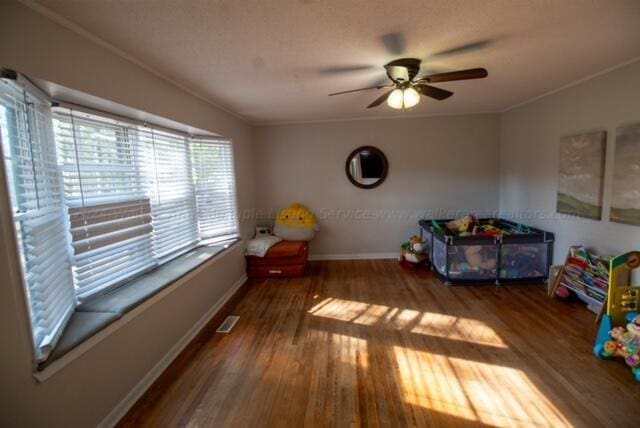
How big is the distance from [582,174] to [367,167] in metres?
2.58

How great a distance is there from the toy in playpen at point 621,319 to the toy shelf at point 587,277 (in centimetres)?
32

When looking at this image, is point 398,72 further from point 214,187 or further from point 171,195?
point 214,187

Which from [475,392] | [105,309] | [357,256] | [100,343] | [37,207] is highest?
[37,207]

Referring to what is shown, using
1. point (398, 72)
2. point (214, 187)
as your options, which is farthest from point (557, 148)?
point (214, 187)

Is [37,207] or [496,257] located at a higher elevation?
[37,207]

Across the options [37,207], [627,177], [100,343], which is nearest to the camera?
[37,207]

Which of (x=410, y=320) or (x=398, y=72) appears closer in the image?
(x=398, y=72)

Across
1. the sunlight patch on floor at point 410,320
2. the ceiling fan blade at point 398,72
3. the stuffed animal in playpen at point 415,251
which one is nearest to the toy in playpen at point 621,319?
the sunlight patch on floor at point 410,320

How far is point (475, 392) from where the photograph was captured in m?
1.88

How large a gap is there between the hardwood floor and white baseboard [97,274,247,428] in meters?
0.05

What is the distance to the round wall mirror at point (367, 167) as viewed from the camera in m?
4.62

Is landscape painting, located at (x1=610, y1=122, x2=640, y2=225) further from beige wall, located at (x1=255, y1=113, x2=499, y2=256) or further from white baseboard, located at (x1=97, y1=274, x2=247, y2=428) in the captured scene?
white baseboard, located at (x1=97, y1=274, x2=247, y2=428)

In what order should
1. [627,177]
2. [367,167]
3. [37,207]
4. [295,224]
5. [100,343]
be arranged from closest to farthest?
1. [37,207]
2. [100,343]
3. [627,177]
4. [295,224]
5. [367,167]

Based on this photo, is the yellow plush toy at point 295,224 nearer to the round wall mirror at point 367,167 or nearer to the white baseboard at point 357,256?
the white baseboard at point 357,256
